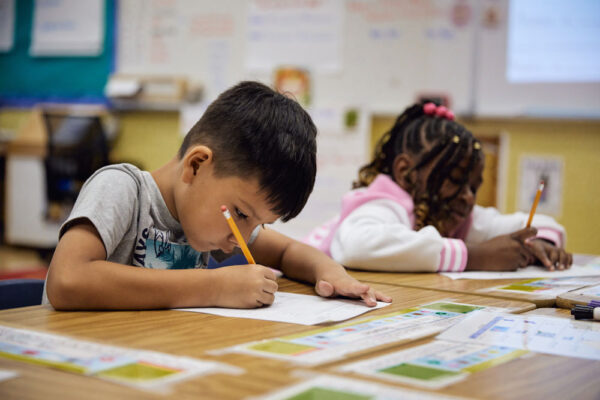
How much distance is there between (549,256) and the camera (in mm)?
1430

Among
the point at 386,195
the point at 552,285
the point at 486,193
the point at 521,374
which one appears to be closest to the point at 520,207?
the point at 486,193

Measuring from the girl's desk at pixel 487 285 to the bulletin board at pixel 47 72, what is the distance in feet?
11.1

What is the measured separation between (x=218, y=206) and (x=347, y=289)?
0.23 metres

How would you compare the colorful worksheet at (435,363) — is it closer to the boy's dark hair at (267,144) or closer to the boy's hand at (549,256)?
the boy's dark hair at (267,144)

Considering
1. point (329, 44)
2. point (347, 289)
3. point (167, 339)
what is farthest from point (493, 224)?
point (329, 44)

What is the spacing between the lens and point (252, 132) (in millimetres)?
968

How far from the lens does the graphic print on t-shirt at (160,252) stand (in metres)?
1.02

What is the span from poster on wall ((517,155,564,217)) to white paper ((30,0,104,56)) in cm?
278

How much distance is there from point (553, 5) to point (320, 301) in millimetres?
2607

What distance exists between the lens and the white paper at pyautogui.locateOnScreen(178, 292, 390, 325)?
0.79 m

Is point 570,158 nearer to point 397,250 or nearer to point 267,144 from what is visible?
point 397,250

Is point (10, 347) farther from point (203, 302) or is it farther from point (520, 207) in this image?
point (520, 207)

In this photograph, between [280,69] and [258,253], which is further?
[280,69]

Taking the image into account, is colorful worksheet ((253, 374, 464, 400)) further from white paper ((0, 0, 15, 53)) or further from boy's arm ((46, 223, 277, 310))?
white paper ((0, 0, 15, 53))
